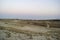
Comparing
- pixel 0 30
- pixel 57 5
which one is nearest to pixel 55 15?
pixel 57 5

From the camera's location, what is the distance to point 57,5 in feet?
7.30

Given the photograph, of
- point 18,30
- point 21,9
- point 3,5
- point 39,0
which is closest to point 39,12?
point 39,0

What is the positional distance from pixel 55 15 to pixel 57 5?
0.23 m

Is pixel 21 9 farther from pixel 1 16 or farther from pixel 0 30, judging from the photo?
pixel 0 30

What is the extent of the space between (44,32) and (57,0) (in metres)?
0.78

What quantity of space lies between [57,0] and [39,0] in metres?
0.40

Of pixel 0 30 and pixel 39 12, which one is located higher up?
pixel 39 12

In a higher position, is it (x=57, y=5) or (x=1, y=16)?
(x=57, y=5)

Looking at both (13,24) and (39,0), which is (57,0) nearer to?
(39,0)

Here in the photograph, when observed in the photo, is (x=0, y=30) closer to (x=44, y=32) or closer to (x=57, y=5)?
(x=44, y=32)

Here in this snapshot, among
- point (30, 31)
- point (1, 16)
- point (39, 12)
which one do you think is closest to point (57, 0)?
point (39, 12)

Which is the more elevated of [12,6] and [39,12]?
[12,6]

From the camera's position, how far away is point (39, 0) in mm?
2213

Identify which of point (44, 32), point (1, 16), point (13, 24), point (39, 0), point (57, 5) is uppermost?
point (39, 0)
